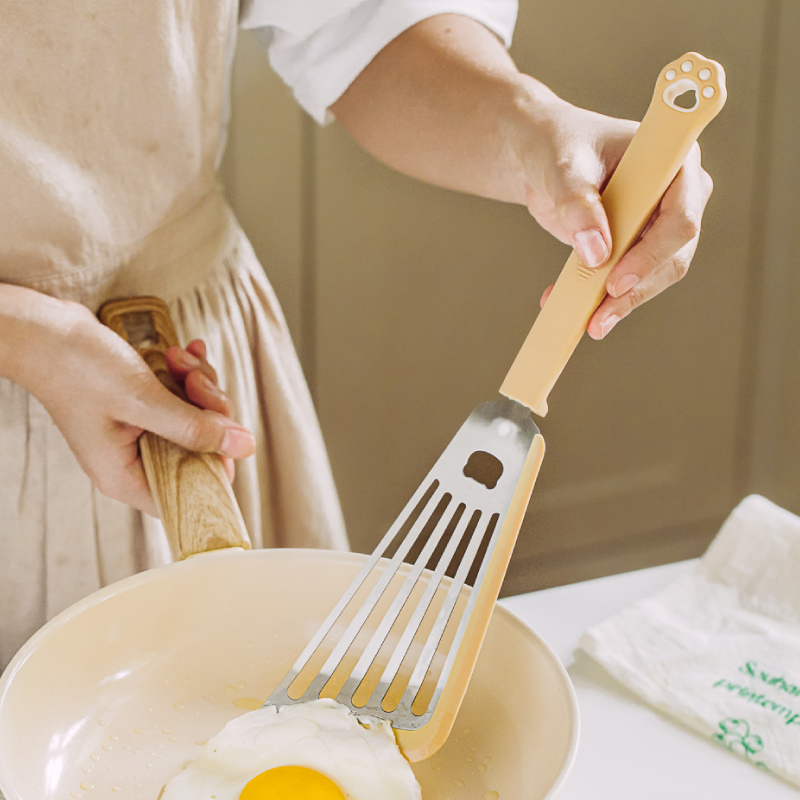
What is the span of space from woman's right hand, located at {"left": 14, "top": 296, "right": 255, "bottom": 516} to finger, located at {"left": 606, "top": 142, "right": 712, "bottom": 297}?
24cm

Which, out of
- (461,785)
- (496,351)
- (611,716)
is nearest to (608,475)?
(496,351)

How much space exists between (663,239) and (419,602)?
0.67 feet

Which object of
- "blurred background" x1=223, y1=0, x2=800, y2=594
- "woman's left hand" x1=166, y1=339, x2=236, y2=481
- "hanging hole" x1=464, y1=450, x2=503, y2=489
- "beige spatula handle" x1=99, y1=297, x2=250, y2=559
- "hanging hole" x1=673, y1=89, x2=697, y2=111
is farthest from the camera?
"hanging hole" x1=464, y1=450, x2=503, y2=489

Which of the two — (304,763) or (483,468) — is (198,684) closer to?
(304,763)

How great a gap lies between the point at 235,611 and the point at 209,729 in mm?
58

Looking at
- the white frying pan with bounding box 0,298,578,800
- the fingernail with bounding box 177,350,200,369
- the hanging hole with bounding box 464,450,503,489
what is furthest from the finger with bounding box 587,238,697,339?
the hanging hole with bounding box 464,450,503,489

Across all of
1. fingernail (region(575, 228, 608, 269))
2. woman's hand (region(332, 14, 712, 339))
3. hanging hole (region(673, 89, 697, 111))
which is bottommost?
fingernail (region(575, 228, 608, 269))

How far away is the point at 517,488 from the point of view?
393mm

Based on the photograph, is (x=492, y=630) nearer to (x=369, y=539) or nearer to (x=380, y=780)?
(x=380, y=780)

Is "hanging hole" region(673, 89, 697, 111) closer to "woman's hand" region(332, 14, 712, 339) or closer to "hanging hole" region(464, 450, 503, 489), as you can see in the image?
"woman's hand" region(332, 14, 712, 339)

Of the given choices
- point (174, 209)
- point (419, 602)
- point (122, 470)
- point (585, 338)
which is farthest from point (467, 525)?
point (585, 338)

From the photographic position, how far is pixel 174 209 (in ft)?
2.04

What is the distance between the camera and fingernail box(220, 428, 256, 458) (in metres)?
0.50

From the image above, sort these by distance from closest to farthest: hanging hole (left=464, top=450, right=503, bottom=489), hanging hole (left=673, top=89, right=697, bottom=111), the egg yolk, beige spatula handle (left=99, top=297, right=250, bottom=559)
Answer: the egg yolk < beige spatula handle (left=99, top=297, right=250, bottom=559) < hanging hole (left=673, top=89, right=697, bottom=111) < hanging hole (left=464, top=450, right=503, bottom=489)
